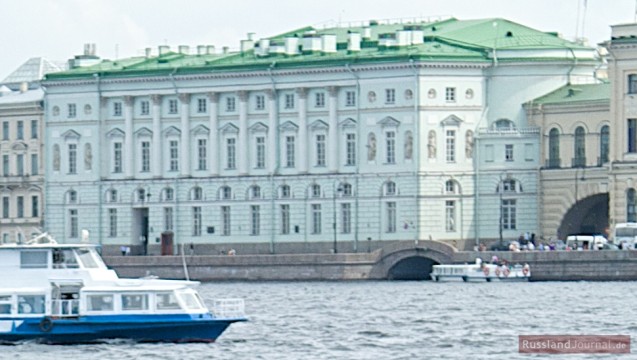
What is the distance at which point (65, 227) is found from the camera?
496 feet

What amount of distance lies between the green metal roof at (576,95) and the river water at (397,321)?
1389 centimetres

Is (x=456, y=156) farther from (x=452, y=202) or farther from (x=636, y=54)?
(x=636, y=54)

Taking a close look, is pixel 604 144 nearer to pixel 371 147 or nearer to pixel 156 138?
pixel 371 147

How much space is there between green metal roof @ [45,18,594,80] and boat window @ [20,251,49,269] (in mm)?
49601

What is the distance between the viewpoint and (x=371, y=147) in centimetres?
14138

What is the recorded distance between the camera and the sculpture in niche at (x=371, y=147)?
463 ft

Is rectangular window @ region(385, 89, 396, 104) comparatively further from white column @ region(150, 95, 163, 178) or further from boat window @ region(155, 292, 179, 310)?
boat window @ region(155, 292, 179, 310)

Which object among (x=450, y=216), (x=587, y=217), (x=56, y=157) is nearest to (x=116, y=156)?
(x=56, y=157)

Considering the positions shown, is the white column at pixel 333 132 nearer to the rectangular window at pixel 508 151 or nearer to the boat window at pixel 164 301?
the rectangular window at pixel 508 151

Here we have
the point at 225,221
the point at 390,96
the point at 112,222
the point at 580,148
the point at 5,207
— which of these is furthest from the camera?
the point at 5,207

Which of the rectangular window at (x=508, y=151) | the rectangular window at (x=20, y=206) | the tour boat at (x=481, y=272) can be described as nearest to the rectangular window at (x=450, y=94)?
the rectangular window at (x=508, y=151)

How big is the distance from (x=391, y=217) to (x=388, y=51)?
6920 millimetres

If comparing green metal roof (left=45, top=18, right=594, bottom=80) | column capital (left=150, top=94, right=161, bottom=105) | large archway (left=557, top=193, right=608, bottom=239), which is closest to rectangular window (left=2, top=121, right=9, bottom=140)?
green metal roof (left=45, top=18, right=594, bottom=80)

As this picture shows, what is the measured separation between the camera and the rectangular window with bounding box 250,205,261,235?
145 metres
